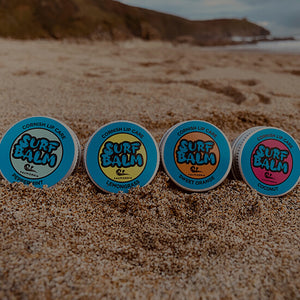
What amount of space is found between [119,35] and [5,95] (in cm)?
899

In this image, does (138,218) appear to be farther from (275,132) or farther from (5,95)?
(5,95)

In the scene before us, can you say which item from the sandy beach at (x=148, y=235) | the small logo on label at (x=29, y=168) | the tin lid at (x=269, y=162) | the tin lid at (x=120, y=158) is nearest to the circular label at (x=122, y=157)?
the tin lid at (x=120, y=158)

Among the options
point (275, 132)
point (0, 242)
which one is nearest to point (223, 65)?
point (275, 132)

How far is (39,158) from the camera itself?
1.42 m

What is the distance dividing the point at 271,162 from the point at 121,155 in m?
0.82

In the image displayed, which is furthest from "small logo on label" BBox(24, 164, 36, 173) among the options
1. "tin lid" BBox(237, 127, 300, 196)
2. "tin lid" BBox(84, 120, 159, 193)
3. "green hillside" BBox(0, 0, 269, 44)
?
"green hillside" BBox(0, 0, 269, 44)

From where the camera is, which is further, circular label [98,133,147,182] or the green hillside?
the green hillside

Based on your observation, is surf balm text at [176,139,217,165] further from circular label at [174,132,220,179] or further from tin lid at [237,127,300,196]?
tin lid at [237,127,300,196]

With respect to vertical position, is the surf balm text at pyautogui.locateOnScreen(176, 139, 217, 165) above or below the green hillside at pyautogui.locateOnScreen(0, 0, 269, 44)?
below

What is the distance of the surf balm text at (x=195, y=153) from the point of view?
1.48 meters

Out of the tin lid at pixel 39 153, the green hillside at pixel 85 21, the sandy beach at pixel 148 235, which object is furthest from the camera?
the green hillside at pixel 85 21

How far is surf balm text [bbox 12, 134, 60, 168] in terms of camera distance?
1425 mm

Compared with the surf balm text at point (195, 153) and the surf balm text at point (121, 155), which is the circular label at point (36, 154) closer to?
the surf balm text at point (121, 155)

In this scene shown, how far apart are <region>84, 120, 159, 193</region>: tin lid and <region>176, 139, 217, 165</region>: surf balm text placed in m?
0.14
